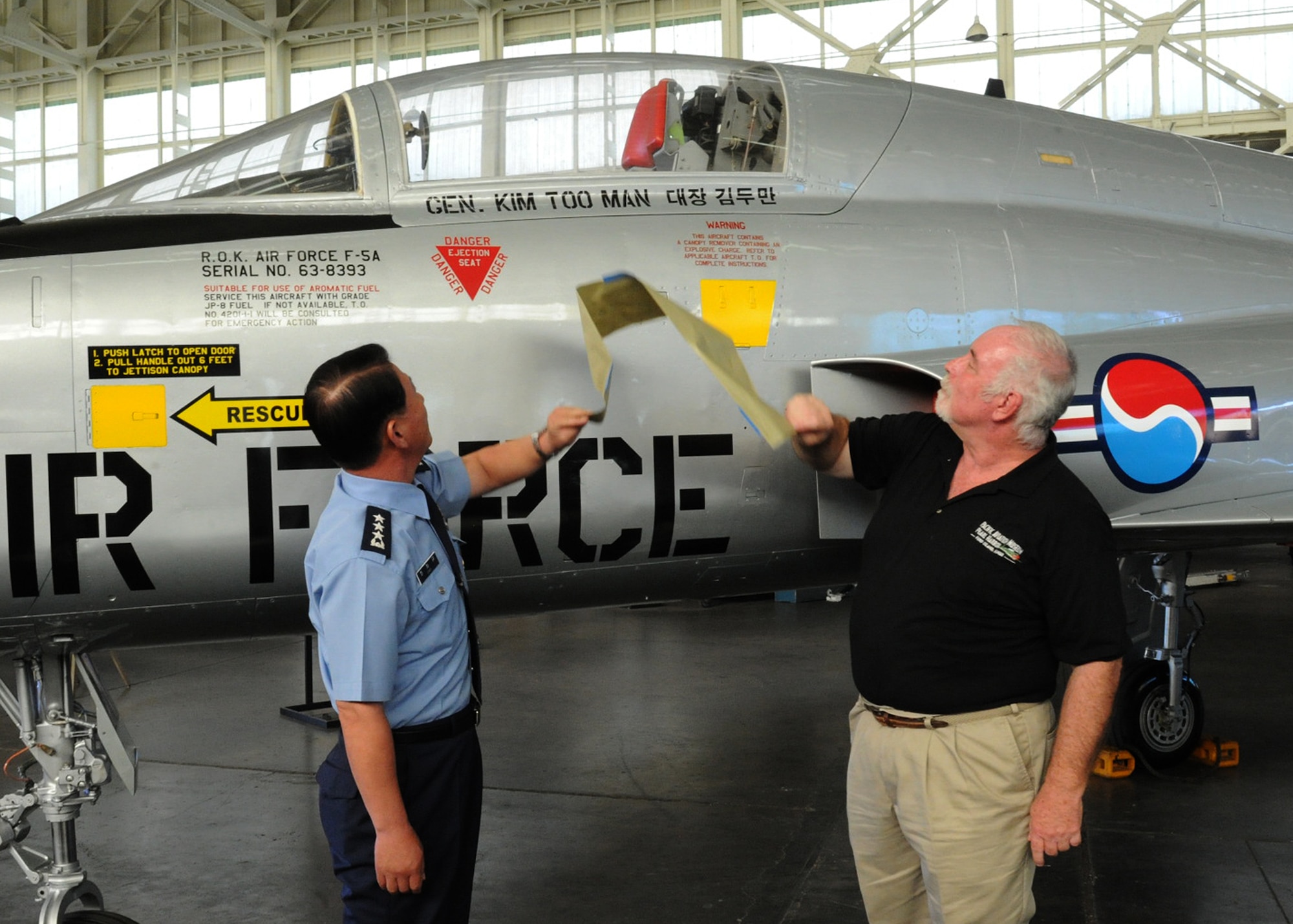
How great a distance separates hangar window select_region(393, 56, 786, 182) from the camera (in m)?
3.73

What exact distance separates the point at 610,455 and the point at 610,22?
2178 centimetres

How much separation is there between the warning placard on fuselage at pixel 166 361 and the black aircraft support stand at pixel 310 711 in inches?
195

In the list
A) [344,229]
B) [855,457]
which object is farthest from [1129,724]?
[344,229]

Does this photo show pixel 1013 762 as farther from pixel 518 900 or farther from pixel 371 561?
pixel 518 900

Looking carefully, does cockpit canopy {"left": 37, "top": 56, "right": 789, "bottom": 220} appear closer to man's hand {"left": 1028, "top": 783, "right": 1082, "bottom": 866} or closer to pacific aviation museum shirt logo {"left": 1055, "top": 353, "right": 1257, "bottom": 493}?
pacific aviation museum shirt logo {"left": 1055, "top": 353, "right": 1257, "bottom": 493}

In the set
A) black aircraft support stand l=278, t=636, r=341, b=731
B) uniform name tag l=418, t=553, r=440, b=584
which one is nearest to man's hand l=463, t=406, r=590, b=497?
uniform name tag l=418, t=553, r=440, b=584

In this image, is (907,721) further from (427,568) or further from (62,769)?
(62,769)

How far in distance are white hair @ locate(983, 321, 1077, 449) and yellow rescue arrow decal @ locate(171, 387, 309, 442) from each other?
6.14 ft

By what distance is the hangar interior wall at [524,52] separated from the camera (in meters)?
20.8

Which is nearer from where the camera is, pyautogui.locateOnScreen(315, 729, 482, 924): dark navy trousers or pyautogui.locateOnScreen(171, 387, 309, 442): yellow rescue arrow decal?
pyautogui.locateOnScreen(315, 729, 482, 924): dark navy trousers

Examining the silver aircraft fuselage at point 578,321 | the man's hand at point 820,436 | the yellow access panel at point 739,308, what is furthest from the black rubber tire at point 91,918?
the yellow access panel at point 739,308

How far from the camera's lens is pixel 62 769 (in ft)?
10.8

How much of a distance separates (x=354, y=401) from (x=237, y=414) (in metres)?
0.92

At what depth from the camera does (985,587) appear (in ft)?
8.47
